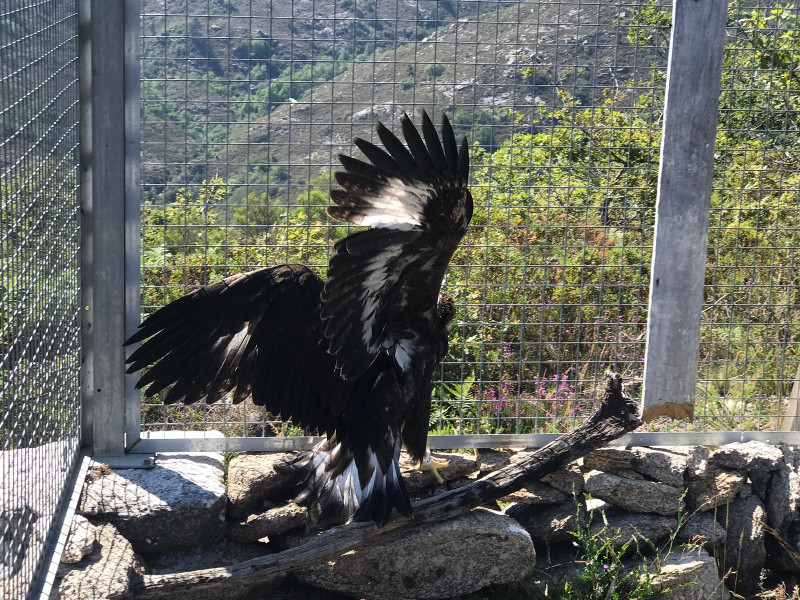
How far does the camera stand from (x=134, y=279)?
3.97 meters

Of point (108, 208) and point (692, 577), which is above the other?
point (108, 208)

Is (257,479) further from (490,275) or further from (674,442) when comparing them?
(674,442)

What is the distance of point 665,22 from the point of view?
14.0 feet

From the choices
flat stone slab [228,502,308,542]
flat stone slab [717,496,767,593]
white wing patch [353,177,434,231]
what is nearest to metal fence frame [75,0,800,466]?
flat stone slab [228,502,308,542]

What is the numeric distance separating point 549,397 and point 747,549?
121 cm

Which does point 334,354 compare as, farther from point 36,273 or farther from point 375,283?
point 36,273

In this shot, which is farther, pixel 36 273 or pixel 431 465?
pixel 431 465

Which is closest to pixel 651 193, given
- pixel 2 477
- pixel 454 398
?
pixel 454 398

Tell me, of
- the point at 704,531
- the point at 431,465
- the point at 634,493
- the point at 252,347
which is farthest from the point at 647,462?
the point at 252,347

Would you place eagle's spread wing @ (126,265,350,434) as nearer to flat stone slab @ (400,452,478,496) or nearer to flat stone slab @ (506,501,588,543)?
flat stone slab @ (400,452,478,496)

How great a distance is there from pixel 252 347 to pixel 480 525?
1283 mm

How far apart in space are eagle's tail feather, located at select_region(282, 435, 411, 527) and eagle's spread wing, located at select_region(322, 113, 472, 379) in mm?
580

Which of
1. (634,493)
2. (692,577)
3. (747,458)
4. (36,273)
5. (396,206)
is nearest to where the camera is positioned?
(36,273)

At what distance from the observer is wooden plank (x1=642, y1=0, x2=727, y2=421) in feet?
13.3
